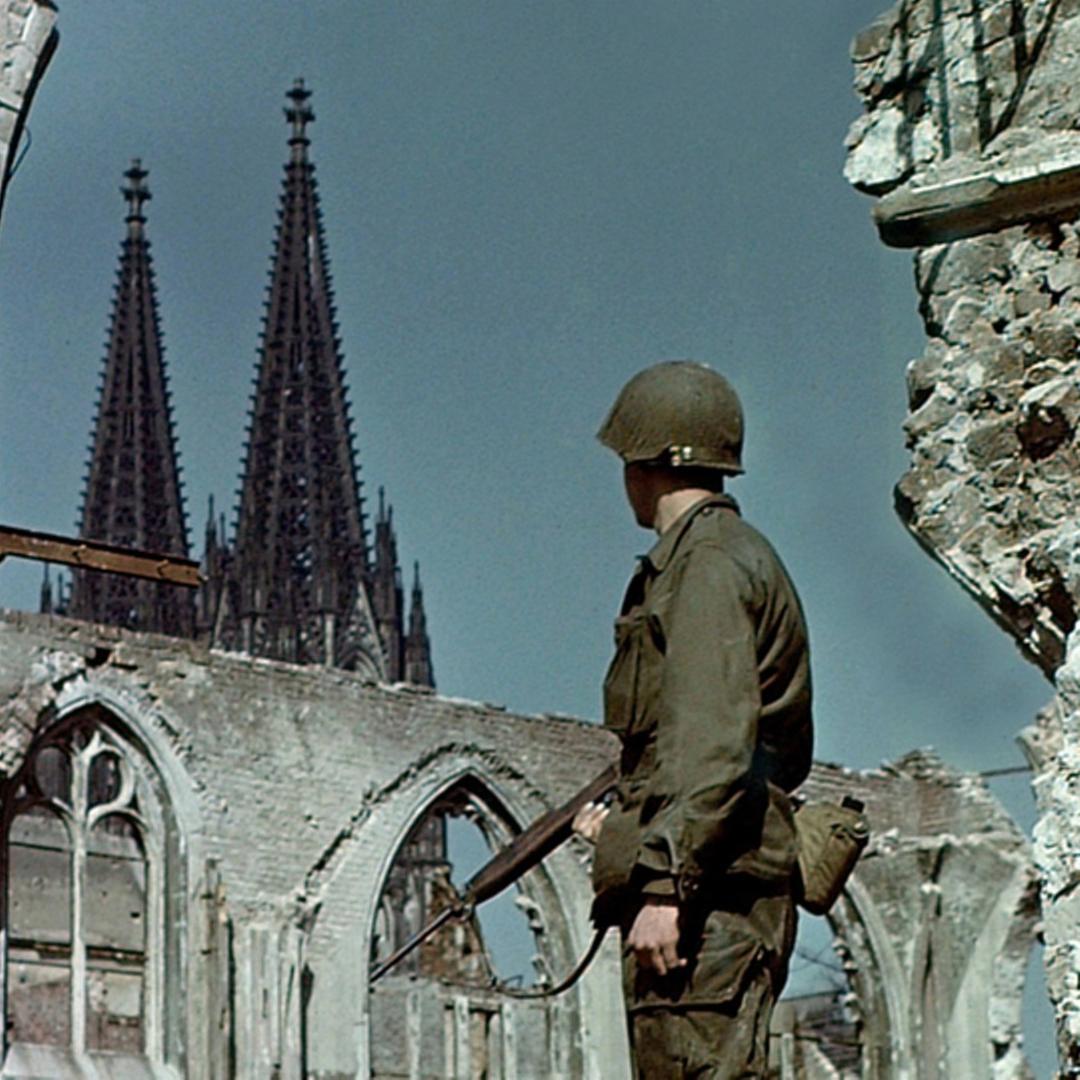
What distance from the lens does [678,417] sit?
4.80m

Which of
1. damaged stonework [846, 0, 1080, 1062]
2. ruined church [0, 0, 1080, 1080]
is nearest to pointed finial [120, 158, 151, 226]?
ruined church [0, 0, 1080, 1080]

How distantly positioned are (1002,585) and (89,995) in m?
14.5

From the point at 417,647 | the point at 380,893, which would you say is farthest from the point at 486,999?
the point at 417,647

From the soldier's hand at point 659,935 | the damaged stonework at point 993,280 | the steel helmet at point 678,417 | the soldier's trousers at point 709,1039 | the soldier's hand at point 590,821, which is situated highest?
the damaged stonework at point 993,280

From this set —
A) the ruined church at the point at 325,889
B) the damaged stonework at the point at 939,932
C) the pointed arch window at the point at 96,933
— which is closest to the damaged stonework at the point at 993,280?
the ruined church at the point at 325,889

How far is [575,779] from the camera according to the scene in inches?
939

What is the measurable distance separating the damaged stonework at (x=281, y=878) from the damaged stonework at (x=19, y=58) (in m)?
10.2

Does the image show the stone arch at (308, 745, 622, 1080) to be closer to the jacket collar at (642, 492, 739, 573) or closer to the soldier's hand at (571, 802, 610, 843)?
the soldier's hand at (571, 802, 610, 843)

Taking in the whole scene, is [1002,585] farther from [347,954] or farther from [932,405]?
[347,954]

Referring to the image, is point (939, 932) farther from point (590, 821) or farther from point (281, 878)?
point (590, 821)

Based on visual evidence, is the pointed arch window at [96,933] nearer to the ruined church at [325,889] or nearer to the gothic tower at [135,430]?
the ruined church at [325,889]

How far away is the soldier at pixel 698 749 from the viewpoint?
4.48 m

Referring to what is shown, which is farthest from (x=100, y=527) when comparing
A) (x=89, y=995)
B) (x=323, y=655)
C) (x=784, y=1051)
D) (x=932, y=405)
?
(x=932, y=405)

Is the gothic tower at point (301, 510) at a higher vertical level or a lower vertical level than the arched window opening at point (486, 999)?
higher
